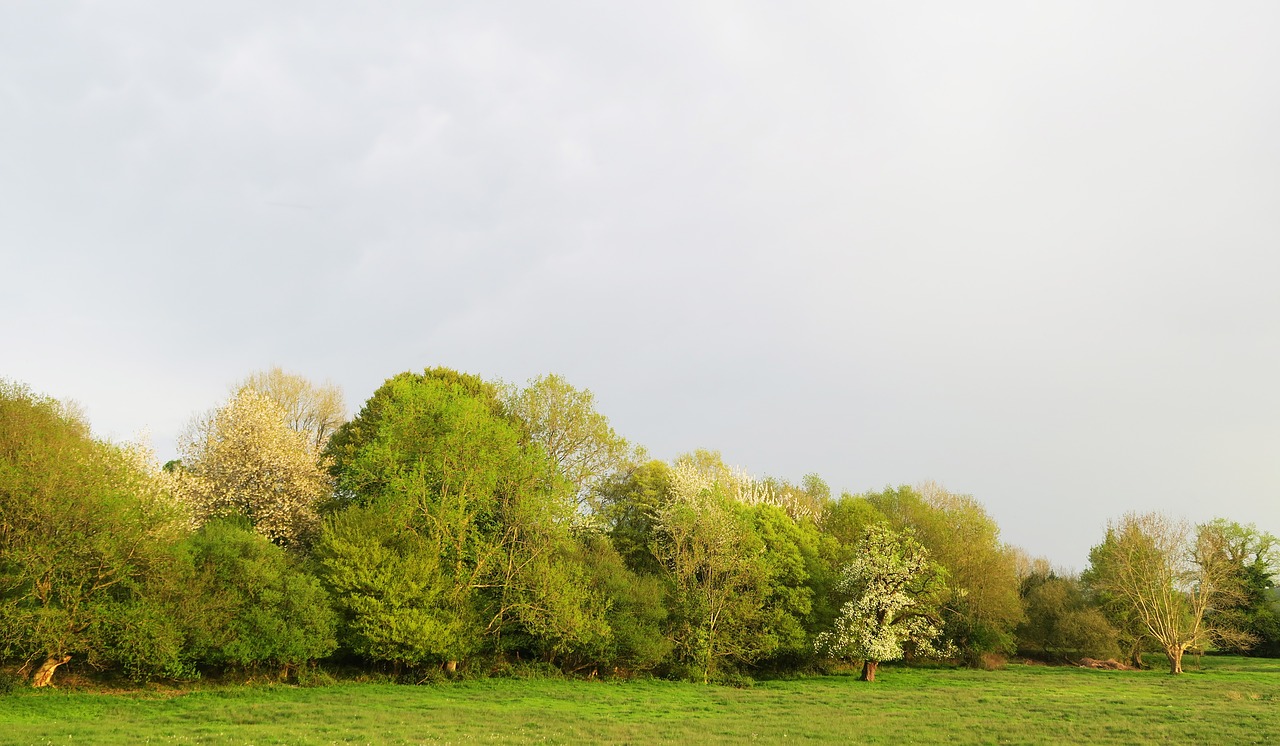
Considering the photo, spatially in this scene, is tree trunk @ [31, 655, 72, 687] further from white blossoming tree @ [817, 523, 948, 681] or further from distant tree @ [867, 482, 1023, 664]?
distant tree @ [867, 482, 1023, 664]

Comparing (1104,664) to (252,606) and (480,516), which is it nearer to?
(480,516)

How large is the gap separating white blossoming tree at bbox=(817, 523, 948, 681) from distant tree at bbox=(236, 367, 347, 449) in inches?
1791

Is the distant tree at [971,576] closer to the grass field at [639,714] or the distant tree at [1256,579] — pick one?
the grass field at [639,714]

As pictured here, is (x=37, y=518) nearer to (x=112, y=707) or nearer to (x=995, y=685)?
(x=112, y=707)

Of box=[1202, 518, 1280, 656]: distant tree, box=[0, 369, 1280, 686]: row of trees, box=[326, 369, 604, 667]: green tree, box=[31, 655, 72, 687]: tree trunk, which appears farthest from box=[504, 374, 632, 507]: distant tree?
box=[1202, 518, 1280, 656]: distant tree

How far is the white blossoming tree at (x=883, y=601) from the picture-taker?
48.4 m

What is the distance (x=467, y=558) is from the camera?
4291 centimetres

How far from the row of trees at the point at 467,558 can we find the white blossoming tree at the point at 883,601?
17 centimetres

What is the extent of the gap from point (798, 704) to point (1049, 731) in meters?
12.0

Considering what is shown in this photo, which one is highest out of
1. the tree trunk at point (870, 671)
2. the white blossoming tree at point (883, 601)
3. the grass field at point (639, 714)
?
the white blossoming tree at point (883, 601)

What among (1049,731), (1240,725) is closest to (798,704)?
(1049,731)

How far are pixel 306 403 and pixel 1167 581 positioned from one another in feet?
243

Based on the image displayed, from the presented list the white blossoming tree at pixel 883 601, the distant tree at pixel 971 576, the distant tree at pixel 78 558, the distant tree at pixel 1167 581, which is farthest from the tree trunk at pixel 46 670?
the distant tree at pixel 1167 581

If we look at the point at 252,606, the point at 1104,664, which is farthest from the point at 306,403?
the point at 1104,664
